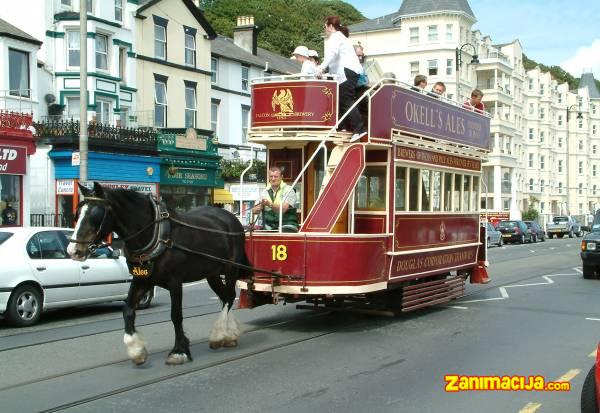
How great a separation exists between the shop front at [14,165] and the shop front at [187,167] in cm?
859

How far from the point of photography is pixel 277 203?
32.0 ft

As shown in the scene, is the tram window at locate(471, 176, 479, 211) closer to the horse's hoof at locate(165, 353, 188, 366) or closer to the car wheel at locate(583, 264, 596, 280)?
the car wheel at locate(583, 264, 596, 280)

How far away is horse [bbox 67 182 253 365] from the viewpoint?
7344mm

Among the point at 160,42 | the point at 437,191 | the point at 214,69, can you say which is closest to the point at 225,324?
the point at 437,191

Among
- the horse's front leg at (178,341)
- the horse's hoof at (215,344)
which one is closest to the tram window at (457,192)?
the horse's hoof at (215,344)

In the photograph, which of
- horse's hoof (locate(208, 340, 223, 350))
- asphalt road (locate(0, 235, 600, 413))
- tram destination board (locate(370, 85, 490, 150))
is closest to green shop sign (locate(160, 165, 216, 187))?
asphalt road (locate(0, 235, 600, 413))

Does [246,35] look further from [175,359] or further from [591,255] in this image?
[175,359]

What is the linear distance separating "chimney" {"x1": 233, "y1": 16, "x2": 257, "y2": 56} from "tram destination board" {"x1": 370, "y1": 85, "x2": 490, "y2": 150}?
32.6 metres

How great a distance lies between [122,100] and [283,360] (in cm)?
2608

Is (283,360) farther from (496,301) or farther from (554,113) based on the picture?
(554,113)

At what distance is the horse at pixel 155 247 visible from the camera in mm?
7344

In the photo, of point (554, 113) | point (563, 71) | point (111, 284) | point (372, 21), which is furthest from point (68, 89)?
point (563, 71)

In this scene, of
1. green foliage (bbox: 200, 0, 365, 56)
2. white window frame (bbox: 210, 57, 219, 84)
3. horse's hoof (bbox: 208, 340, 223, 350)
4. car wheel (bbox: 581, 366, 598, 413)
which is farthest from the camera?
green foliage (bbox: 200, 0, 365, 56)

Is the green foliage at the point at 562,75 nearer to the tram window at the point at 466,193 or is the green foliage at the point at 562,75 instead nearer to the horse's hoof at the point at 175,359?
the tram window at the point at 466,193
